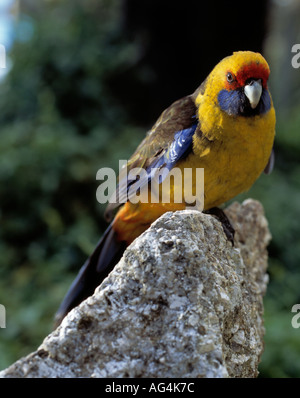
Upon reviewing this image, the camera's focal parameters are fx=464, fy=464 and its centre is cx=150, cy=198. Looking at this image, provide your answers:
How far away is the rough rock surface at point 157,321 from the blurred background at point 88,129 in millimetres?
2453

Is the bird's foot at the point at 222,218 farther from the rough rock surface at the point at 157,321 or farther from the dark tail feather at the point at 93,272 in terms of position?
the rough rock surface at the point at 157,321

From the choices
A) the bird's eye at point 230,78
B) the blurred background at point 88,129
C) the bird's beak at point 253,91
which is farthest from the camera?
the blurred background at point 88,129

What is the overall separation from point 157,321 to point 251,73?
4.39ft

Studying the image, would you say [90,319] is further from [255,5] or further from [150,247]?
[255,5]

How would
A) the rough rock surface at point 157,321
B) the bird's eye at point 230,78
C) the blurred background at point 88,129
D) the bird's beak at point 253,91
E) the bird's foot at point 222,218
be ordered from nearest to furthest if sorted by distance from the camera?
the rough rock surface at point 157,321 → the bird's beak at point 253,91 → the bird's eye at point 230,78 → the bird's foot at point 222,218 → the blurred background at point 88,129

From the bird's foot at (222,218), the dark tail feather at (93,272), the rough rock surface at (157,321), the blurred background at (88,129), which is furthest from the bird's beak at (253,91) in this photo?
the blurred background at (88,129)

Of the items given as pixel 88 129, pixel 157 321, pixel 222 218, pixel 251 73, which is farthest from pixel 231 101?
pixel 88 129

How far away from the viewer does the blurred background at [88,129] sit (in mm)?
4793

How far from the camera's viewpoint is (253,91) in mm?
2271

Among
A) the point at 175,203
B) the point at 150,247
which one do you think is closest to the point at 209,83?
the point at 175,203

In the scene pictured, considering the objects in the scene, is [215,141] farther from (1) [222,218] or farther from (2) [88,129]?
(2) [88,129]

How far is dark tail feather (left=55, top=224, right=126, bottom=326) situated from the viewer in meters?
2.76

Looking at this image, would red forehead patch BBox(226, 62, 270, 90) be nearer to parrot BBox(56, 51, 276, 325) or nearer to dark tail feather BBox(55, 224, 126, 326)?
parrot BBox(56, 51, 276, 325)

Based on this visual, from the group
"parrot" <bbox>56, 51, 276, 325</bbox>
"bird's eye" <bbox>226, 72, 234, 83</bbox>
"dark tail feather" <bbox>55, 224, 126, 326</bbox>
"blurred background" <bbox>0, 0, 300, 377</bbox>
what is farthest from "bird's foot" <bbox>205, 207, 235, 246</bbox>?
"blurred background" <bbox>0, 0, 300, 377</bbox>
